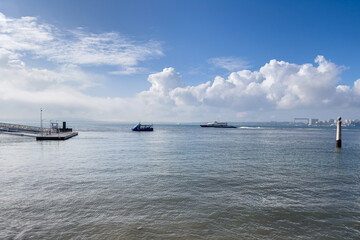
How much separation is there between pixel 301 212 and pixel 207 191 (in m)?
5.81

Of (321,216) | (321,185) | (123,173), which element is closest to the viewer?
(321,216)

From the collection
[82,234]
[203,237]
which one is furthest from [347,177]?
[82,234]

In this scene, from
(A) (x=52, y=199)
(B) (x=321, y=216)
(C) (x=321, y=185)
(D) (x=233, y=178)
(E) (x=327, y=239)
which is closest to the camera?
(E) (x=327, y=239)

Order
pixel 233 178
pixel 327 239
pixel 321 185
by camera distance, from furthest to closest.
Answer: pixel 233 178, pixel 321 185, pixel 327 239

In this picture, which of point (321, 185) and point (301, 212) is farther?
point (321, 185)

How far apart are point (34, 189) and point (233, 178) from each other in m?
15.2

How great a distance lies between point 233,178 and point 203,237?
1094cm

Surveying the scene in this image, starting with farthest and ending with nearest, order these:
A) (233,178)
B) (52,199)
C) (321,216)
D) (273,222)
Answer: (233,178), (52,199), (321,216), (273,222)

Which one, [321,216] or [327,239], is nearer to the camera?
[327,239]

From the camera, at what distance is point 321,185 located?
17844mm

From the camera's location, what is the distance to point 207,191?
1563cm

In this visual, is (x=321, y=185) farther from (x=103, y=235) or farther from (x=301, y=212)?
(x=103, y=235)

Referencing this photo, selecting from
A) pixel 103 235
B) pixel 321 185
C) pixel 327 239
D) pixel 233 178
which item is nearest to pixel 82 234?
pixel 103 235

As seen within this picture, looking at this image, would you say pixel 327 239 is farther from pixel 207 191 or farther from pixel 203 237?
pixel 207 191
